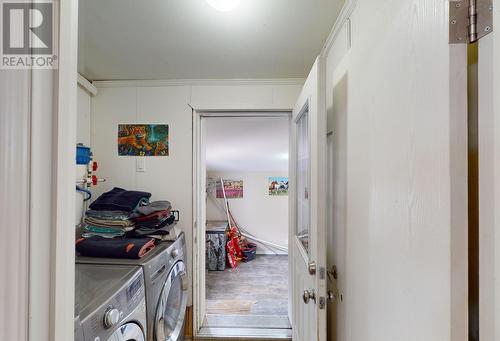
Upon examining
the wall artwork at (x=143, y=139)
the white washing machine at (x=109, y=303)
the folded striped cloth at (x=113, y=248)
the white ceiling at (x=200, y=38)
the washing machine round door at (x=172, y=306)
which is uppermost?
the white ceiling at (x=200, y=38)

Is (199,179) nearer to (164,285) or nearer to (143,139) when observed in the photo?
(143,139)

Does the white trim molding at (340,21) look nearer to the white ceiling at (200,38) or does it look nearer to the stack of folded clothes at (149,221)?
the white ceiling at (200,38)

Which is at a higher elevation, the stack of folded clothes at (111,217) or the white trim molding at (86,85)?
the white trim molding at (86,85)

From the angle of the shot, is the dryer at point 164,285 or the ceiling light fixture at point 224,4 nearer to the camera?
the ceiling light fixture at point 224,4

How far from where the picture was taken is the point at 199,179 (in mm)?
2053

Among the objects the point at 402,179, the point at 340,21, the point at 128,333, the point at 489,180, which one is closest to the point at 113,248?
the point at 128,333

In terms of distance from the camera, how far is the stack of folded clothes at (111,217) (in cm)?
158

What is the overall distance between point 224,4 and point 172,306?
1.71 m

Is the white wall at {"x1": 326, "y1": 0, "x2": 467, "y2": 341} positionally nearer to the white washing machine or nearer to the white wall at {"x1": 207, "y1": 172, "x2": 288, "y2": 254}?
the white washing machine

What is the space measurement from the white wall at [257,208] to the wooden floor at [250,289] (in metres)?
0.53

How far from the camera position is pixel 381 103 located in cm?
73

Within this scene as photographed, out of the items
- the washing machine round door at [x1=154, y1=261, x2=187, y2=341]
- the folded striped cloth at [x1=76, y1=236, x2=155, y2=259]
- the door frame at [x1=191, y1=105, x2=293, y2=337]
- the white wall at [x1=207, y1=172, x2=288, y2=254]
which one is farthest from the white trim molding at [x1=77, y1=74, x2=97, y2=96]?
the white wall at [x1=207, y1=172, x2=288, y2=254]

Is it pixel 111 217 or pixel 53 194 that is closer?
pixel 53 194

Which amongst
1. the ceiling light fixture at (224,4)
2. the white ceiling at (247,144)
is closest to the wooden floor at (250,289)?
the white ceiling at (247,144)
